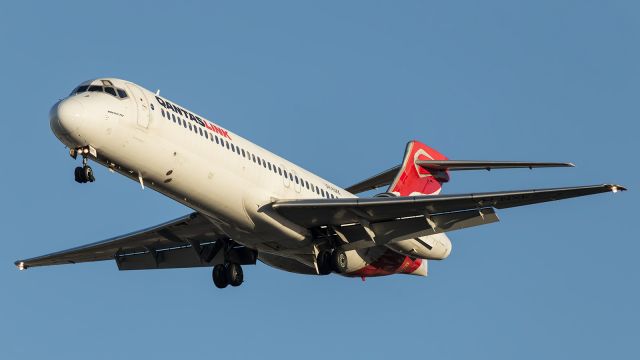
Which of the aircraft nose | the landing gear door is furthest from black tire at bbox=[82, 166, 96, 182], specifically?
the landing gear door

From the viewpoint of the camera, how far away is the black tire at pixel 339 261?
105 ft

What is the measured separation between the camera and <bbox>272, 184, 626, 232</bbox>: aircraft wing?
2967 cm

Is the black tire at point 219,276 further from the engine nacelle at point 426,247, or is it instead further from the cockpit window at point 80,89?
the cockpit window at point 80,89

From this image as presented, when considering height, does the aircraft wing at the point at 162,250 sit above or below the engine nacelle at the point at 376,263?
above

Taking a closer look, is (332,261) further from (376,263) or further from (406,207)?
(376,263)

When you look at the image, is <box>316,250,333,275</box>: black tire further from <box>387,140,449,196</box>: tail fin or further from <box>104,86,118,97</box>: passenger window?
<box>104,86,118,97</box>: passenger window

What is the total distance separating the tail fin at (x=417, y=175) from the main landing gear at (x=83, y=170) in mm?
11815

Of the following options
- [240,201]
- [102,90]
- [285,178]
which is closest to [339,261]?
[285,178]

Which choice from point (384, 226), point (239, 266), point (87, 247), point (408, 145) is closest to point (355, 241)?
point (384, 226)

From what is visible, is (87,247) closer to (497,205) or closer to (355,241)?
(355,241)

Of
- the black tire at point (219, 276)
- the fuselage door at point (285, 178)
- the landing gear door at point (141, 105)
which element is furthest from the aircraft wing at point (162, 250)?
the landing gear door at point (141, 105)

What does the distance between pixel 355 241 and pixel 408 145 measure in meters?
6.48

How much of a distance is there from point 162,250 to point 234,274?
11.4 feet

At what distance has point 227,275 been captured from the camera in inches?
1332
